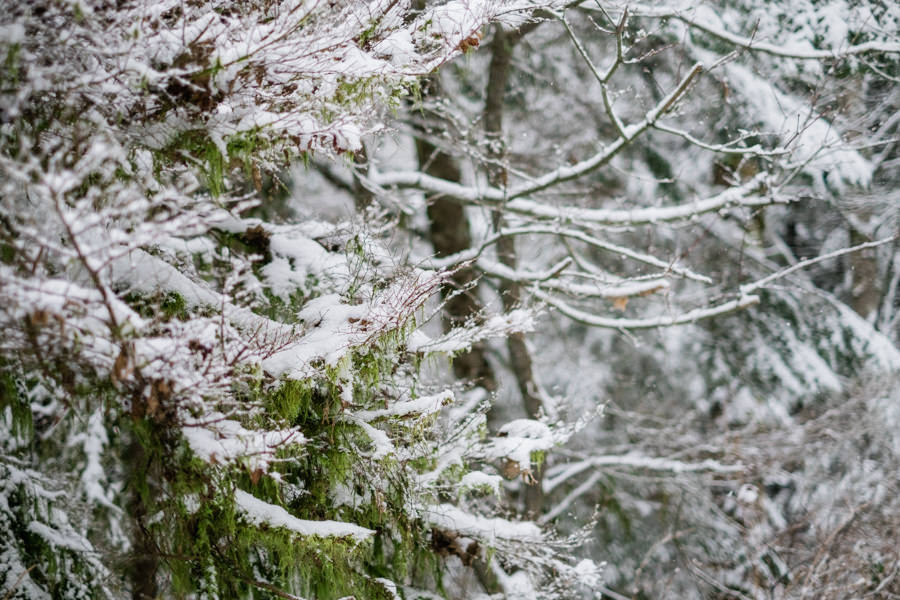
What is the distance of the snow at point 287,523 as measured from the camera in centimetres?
288

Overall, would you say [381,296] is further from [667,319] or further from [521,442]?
[667,319]

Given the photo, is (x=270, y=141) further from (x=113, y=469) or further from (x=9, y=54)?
(x=113, y=469)

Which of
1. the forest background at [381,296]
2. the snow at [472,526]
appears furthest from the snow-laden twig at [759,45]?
the snow at [472,526]

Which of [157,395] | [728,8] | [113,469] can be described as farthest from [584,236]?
[113,469]

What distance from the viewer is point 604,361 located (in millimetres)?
9766

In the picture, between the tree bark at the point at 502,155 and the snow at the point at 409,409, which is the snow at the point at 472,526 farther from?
the tree bark at the point at 502,155

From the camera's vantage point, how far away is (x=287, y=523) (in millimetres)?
2891

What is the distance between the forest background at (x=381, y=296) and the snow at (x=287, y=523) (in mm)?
13

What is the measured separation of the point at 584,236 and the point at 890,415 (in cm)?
491

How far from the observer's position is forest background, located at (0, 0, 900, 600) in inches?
94.9

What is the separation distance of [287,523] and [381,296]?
115 centimetres

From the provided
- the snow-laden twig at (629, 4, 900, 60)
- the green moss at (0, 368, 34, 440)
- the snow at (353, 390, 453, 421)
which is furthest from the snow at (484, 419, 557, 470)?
the snow-laden twig at (629, 4, 900, 60)

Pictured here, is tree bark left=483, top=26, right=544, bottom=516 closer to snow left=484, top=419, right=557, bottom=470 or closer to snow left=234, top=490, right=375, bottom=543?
snow left=484, top=419, right=557, bottom=470

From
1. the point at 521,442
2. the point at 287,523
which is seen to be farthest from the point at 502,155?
the point at 287,523
